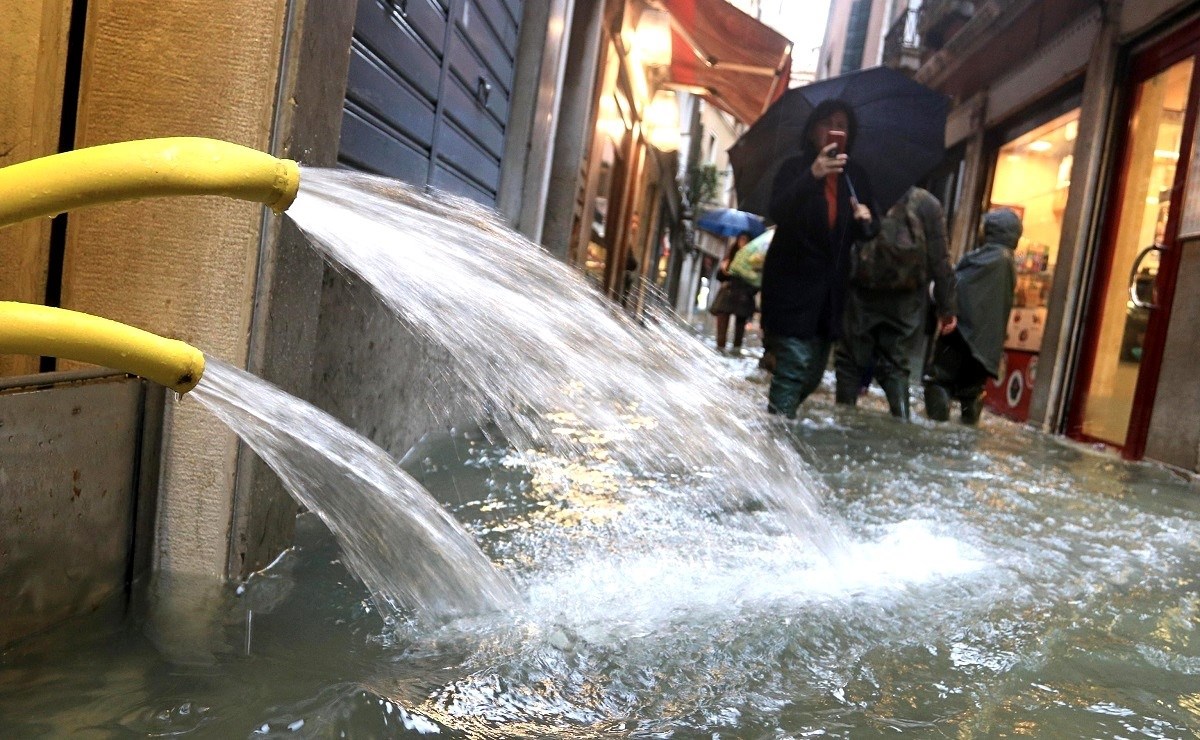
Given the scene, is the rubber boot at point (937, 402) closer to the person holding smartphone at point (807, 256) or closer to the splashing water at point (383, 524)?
the person holding smartphone at point (807, 256)

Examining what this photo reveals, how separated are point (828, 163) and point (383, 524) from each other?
14.0 feet

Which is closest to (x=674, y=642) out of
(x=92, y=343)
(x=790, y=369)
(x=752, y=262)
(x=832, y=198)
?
(x=92, y=343)

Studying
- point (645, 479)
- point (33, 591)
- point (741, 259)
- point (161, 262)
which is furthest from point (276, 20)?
point (741, 259)

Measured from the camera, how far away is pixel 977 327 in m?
7.63

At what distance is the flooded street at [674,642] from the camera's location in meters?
1.80

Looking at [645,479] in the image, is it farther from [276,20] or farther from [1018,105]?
[1018,105]

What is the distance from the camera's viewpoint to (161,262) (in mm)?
2361

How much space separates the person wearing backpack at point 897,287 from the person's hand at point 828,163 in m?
1.36

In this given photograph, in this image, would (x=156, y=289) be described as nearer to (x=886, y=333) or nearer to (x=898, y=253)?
(x=898, y=253)

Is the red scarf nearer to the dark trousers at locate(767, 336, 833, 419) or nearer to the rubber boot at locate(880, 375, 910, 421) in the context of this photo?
the dark trousers at locate(767, 336, 833, 419)

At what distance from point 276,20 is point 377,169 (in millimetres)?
1477

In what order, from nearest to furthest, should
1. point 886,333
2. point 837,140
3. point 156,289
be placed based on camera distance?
point 156,289, point 837,140, point 886,333

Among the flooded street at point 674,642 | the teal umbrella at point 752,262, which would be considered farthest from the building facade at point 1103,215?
the flooded street at point 674,642

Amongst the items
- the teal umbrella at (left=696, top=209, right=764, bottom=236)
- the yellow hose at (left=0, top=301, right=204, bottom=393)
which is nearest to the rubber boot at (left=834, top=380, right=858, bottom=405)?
the yellow hose at (left=0, top=301, right=204, bottom=393)
